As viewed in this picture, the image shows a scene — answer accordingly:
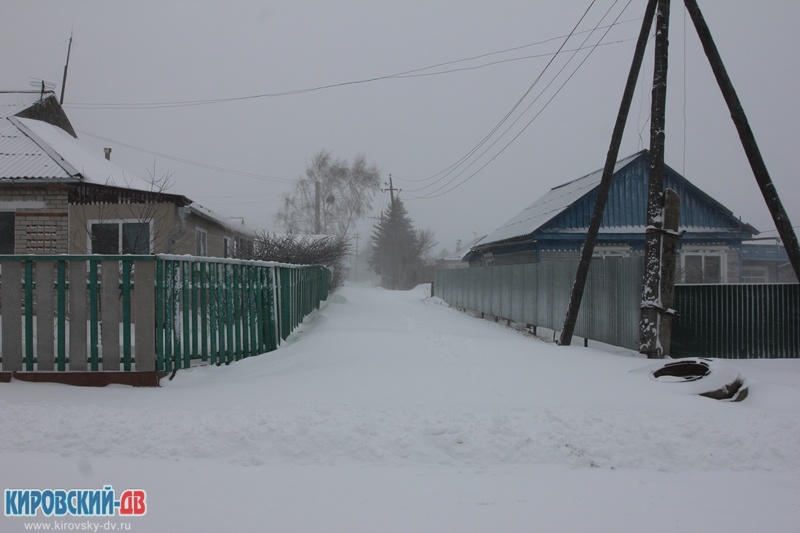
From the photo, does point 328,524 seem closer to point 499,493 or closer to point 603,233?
point 499,493

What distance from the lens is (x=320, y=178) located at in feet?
160

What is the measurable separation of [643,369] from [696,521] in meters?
3.43

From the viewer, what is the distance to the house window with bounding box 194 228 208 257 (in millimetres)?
15073

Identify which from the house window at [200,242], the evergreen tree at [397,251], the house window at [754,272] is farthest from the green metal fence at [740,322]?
the evergreen tree at [397,251]

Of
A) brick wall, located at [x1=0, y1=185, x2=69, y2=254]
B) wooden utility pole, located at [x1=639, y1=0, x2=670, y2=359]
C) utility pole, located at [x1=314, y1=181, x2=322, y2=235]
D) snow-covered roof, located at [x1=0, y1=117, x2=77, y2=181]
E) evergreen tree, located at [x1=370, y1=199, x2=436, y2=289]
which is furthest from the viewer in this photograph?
evergreen tree, located at [x1=370, y1=199, x2=436, y2=289]

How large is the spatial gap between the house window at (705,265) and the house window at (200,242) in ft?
56.8

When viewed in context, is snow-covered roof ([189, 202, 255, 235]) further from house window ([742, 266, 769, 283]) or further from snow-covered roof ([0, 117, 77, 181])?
house window ([742, 266, 769, 283])

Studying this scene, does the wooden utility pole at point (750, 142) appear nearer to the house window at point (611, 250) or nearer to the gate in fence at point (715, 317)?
the gate in fence at point (715, 317)

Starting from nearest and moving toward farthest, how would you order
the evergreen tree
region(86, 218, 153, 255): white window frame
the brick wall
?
the brick wall, region(86, 218, 153, 255): white window frame, the evergreen tree

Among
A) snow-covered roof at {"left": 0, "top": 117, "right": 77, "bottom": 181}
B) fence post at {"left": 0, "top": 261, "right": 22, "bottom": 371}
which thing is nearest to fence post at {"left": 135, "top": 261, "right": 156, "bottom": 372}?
fence post at {"left": 0, "top": 261, "right": 22, "bottom": 371}

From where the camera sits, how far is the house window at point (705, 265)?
788 inches

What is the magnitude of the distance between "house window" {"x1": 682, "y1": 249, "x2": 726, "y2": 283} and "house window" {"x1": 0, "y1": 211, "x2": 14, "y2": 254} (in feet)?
70.3

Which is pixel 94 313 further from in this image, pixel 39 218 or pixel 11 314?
pixel 39 218

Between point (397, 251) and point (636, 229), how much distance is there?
43871 mm
